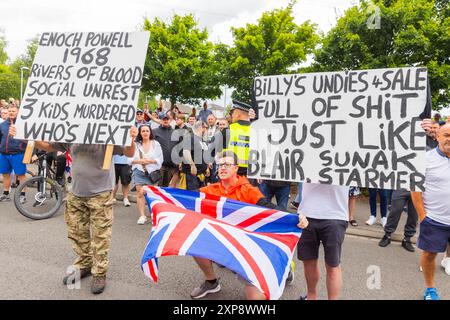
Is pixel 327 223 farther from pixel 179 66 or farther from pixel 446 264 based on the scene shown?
pixel 179 66

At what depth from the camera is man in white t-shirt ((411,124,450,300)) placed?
10.3 ft

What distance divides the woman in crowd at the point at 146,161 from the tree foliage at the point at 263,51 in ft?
27.1

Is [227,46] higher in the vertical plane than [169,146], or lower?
higher

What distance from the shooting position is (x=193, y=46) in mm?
18609

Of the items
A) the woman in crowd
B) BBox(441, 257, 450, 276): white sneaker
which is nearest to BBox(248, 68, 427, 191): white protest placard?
BBox(441, 257, 450, 276): white sneaker

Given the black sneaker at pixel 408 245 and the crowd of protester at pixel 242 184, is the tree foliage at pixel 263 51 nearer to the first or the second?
the crowd of protester at pixel 242 184

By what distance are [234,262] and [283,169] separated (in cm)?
85

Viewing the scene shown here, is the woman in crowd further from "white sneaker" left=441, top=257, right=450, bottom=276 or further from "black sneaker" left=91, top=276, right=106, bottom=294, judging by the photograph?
"white sneaker" left=441, top=257, right=450, bottom=276

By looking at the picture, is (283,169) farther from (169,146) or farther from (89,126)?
(169,146)

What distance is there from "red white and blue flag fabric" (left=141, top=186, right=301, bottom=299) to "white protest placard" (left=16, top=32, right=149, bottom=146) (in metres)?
0.78

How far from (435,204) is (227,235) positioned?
2.02m

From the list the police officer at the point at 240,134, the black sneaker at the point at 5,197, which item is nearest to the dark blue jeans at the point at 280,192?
the police officer at the point at 240,134

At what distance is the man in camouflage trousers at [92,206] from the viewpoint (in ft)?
10.7
